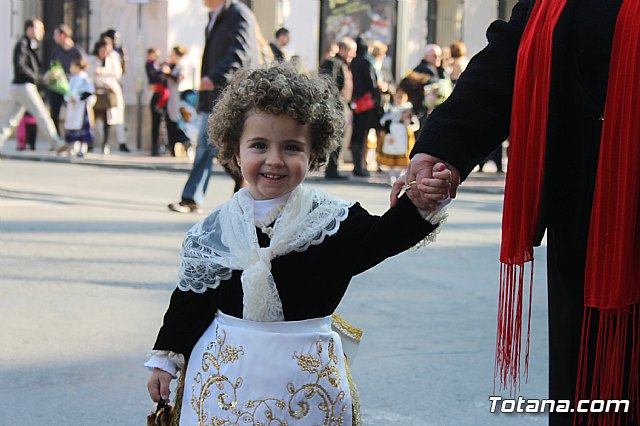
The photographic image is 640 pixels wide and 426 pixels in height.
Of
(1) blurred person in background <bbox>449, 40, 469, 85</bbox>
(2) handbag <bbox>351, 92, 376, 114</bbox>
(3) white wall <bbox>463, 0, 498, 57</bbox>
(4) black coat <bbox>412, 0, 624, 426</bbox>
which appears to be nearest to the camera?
(4) black coat <bbox>412, 0, 624, 426</bbox>

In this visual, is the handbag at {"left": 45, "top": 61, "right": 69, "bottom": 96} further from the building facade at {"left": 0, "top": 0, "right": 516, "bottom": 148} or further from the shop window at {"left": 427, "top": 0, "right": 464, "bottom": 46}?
the shop window at {"left": 427, "top": 0, "right": 464, "bottom": 46}

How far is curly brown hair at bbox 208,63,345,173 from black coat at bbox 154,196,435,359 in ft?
0.79

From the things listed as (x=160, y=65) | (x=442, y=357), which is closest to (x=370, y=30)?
(x=160, y=65)

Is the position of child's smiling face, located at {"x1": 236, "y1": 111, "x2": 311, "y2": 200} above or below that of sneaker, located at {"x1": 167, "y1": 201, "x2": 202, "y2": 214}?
above

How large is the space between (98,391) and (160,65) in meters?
16.9

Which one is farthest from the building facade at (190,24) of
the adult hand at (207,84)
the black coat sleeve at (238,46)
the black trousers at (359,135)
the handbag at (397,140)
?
the adult hand at (207,84)

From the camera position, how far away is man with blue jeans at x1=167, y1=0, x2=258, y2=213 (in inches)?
392

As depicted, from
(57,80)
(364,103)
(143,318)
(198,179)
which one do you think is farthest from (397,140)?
(143,318)

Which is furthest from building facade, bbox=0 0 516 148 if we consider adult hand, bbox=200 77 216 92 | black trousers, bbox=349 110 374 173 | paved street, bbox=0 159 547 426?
paved street, bbox=0 159 547 426

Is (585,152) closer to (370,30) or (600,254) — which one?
(600,254)

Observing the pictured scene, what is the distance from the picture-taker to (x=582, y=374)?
2777mm

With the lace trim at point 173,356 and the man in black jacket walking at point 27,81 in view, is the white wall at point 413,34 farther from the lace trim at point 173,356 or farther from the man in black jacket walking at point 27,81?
the lace trim at point 173,356

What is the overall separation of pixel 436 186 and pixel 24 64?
A: 1682 cm

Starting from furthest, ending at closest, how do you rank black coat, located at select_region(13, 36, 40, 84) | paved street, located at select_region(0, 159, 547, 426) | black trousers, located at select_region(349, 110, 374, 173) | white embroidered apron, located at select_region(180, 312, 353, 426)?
black coat, located at select_region(13, 36, 40, 84) < black trousers, located at select_region(349, 110, 374, 173) < paved street, located at select_region(0, 159, 547, 426) < white embroidered apron, located at select_region(180, 312, 353, 426)
